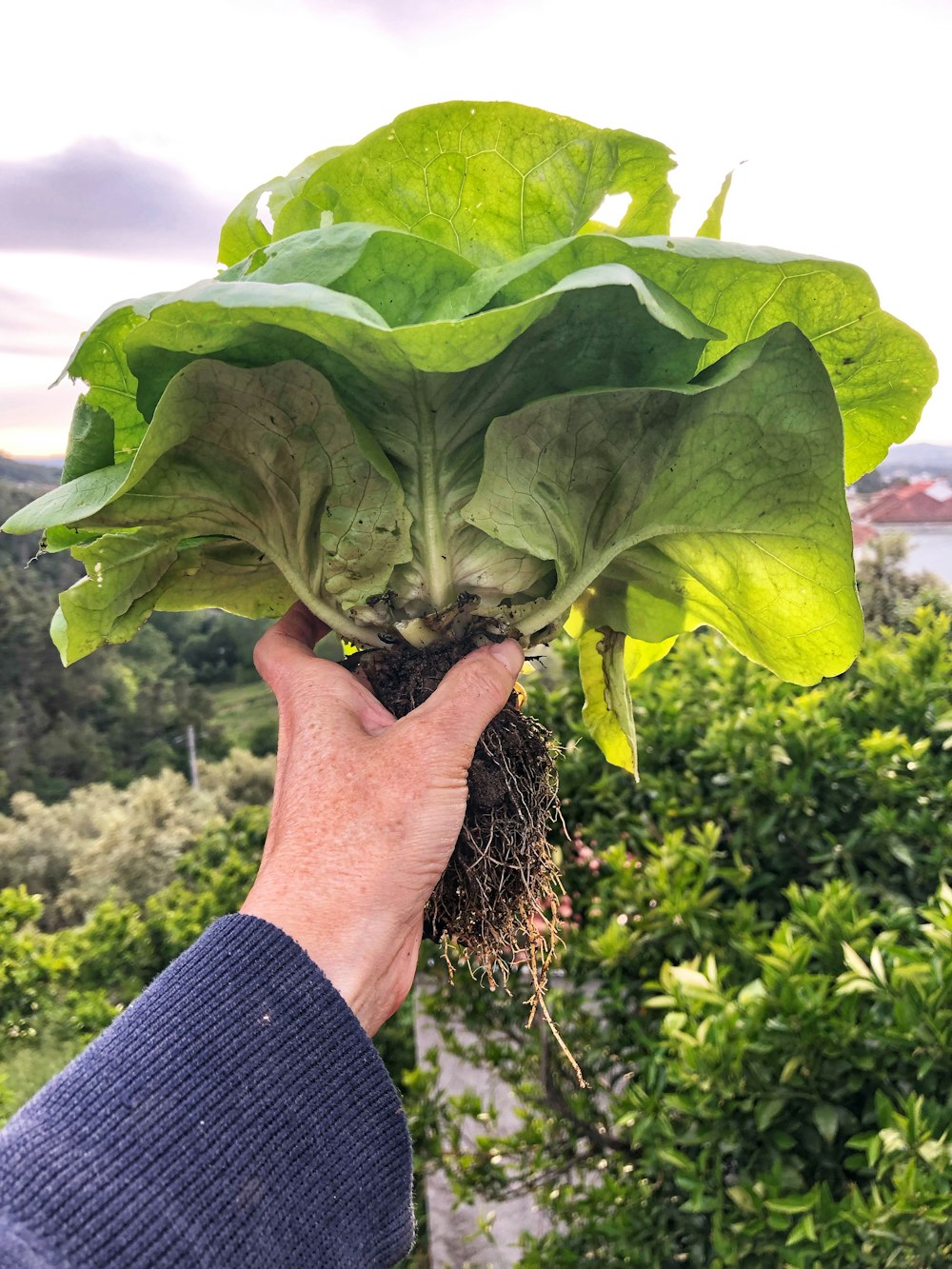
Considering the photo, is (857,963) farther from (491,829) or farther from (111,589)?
(111,589)

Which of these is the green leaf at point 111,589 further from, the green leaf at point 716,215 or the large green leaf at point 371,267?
the green leaf at point 716,215

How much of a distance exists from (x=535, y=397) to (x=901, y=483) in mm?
19327

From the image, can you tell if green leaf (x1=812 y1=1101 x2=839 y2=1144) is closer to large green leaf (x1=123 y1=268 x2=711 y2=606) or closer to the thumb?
the thumb

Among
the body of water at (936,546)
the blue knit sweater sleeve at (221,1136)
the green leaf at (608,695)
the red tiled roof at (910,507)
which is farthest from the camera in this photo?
the red tiled roof at (910,507)

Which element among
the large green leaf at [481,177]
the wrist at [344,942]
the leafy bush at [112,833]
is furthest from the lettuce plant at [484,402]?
the leafy bush at [112,833]

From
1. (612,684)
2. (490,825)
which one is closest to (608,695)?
(612,684)

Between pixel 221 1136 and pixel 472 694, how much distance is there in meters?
0.65

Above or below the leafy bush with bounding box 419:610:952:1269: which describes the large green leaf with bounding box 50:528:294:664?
above

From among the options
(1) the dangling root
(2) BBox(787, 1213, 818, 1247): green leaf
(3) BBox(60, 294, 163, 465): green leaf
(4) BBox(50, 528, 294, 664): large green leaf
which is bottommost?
(2) BBox(787, 1213, 818, 1247): green leaf

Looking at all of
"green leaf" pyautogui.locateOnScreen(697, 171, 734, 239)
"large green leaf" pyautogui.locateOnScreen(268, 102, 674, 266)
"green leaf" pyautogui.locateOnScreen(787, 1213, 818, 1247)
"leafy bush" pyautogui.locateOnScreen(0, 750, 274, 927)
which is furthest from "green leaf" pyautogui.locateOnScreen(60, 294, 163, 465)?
"leafy bush" pyautogui.locateOnScreen(0, 750, 274, 927)

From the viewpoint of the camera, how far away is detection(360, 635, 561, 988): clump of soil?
153 cm

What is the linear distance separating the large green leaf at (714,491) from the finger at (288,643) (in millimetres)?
418

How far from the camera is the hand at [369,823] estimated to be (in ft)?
4.22

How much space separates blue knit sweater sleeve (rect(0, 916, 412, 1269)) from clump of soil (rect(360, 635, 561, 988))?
42 centimetres
